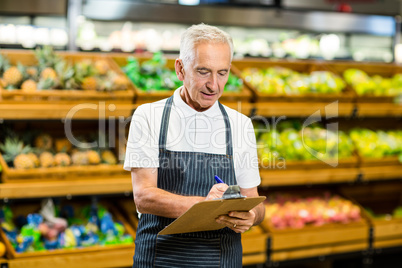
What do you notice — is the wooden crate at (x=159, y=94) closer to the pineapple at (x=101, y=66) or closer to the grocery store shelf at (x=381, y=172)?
the pineapple at (x=101, y=66)

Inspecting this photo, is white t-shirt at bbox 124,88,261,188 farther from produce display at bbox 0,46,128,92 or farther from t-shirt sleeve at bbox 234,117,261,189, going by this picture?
produce display at bbox 0,46,128,92

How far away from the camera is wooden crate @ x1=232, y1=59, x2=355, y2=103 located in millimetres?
3929

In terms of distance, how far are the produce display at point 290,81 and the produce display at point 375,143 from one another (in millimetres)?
506

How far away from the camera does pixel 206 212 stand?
Answer: 165cm

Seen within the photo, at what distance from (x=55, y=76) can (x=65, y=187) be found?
761mm

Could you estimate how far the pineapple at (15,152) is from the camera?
10.5ft

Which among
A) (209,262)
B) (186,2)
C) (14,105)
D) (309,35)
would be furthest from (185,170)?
(309,35)

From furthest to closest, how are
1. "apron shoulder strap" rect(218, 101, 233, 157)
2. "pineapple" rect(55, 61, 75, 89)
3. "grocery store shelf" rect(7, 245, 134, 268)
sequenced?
"pineapple" rect(55, 61, 75, 89), "grocery store shelf" rect(7, 245, 134, 268), "apron shoulder strap" rect(218, 101, 233, 157)

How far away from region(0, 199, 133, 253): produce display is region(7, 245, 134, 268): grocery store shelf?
0.10 metres

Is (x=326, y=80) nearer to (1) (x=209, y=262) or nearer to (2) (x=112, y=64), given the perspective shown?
(2) (x=112, y=64)

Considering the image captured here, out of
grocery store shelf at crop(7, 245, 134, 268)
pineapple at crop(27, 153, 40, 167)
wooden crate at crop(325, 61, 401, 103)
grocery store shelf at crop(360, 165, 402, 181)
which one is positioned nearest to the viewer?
grocery store shelf at crop(7, 245, 134, 268)

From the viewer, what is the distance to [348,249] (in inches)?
161

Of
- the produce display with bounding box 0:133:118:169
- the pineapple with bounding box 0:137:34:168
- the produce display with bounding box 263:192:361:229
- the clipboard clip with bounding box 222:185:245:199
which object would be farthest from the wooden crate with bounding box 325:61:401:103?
the clipboard clip with bounding box 222:185:245:199

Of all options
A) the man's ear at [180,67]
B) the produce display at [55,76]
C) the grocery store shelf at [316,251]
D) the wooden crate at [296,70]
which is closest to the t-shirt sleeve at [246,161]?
the man's ear at [180,67]
